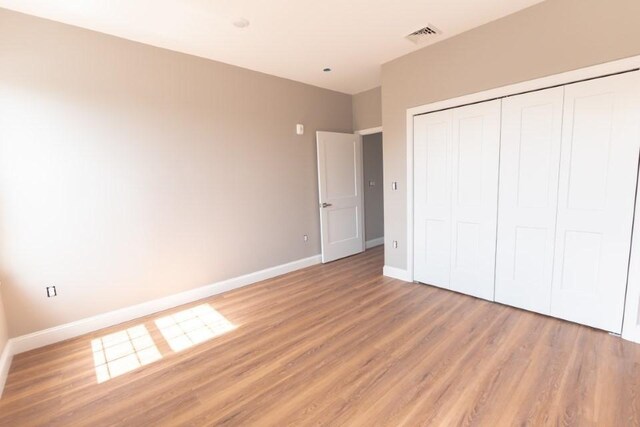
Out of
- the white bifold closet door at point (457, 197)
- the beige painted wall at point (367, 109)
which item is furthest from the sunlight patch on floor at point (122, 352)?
the beige painted wall at point (367, 109)

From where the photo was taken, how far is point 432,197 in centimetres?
336

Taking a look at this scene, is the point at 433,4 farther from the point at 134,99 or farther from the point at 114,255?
the point at 114,255

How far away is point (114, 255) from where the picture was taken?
111 inches

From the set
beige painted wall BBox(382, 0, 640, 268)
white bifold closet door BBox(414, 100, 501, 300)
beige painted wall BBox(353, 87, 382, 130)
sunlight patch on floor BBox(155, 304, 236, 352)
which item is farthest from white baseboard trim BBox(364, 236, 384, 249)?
sunlight patch on floor BBox(155, 304, 236, 352)

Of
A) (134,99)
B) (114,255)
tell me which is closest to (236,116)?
(134,99)

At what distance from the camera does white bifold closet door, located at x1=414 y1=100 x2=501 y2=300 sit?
9.52ft

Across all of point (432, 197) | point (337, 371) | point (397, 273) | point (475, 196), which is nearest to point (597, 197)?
point (475, 196)

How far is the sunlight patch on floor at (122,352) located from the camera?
2169mm

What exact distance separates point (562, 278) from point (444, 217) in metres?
1.15

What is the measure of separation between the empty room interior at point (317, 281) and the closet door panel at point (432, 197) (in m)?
0.03

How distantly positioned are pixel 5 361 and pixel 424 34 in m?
4.52

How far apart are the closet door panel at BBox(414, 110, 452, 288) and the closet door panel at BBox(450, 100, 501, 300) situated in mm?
74

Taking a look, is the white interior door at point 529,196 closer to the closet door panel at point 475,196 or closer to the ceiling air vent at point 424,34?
the closet door panel at point 475,196

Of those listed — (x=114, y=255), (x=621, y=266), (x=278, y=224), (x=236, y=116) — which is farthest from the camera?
(x=278, y=224)
